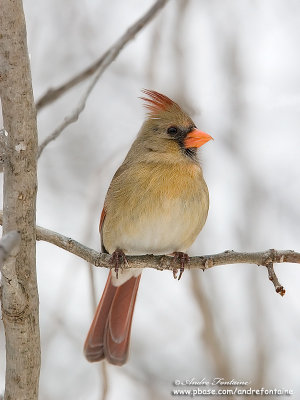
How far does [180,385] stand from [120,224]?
94 centimetres

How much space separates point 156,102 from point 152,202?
1.96 feet

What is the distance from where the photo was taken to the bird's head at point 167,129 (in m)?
2.83

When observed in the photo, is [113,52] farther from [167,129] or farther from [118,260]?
[118,260]

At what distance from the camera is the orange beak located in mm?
2795

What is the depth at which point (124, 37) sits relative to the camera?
2.59 m

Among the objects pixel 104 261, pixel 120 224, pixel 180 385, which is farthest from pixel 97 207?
pixel 104 261

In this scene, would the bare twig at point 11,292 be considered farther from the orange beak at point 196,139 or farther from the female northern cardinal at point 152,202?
the orange beak at point 196,139

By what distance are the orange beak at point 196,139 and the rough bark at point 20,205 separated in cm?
133

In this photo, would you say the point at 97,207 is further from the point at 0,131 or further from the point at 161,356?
the point at 0,131

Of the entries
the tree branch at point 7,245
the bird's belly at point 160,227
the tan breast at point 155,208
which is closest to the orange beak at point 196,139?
the tan breast at point 155,208

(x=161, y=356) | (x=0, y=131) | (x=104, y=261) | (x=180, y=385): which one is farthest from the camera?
(x=161, y=356)

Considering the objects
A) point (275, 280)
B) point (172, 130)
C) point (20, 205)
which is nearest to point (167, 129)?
point (172, 130)

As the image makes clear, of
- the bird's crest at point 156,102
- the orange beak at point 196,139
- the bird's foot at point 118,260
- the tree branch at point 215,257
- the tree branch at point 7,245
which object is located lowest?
the tree branch at point 7,245

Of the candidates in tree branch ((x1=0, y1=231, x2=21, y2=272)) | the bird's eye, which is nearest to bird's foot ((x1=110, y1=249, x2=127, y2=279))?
the bird's eye
